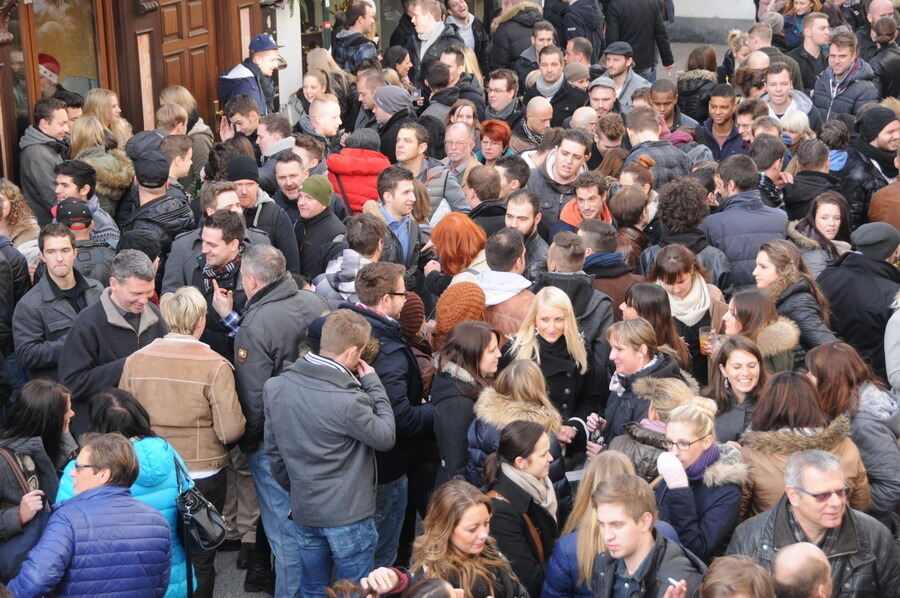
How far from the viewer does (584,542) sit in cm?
498

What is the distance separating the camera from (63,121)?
929cm

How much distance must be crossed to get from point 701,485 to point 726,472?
0.40 ft

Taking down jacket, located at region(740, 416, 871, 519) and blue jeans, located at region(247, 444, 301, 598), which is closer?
down jacket, located at region(740, 416, 871, 519)

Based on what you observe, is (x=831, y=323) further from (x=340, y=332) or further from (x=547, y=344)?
(x=340, y=332)

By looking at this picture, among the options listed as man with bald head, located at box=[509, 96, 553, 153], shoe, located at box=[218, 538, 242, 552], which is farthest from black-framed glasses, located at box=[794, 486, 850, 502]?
man with bald head, located at box=[509, 96, 553, 153]

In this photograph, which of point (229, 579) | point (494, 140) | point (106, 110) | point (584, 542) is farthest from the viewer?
point (494, 140)

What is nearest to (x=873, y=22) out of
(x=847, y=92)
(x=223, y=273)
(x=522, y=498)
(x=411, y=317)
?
(x=847, y=92)

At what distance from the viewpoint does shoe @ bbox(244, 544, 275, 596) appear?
674 centimetres

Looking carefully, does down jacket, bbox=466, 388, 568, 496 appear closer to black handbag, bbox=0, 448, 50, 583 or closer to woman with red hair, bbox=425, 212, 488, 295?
woman with red hair, bbox=425, 212, 488, 295

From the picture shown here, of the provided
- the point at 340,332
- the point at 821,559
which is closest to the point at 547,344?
the point at 340,332

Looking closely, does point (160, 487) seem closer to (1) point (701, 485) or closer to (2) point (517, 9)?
(1) point (701, 485)

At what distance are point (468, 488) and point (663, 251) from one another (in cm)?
243

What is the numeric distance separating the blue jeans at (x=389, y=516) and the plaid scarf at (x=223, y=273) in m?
1.58

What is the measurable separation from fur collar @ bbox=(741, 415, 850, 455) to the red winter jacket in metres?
4.24
